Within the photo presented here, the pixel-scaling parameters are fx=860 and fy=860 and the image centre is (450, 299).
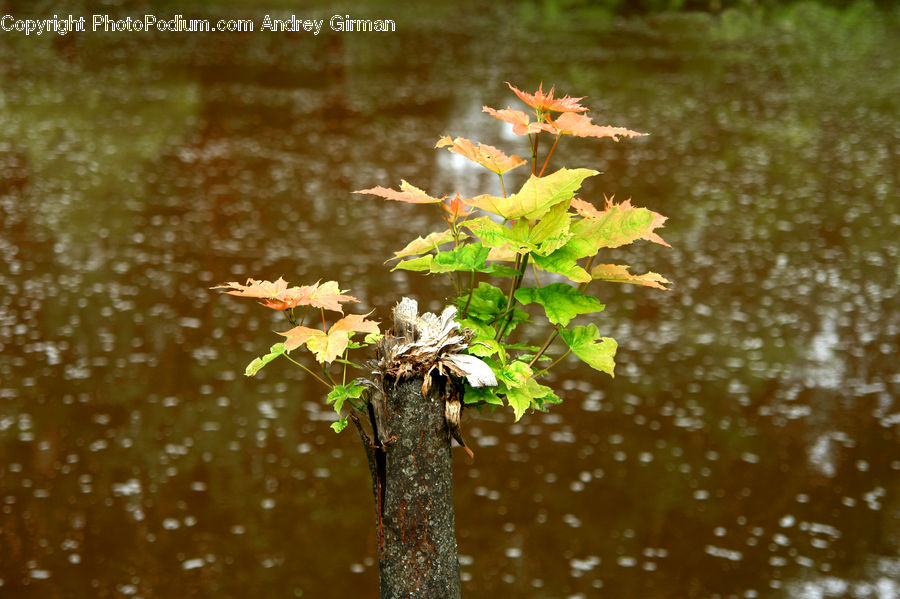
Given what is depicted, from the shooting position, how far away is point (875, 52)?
57.0 ft

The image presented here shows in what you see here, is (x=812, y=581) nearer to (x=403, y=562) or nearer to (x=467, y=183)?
(x=403, y=562)

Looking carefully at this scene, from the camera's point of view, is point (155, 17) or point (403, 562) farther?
point (155, 17)

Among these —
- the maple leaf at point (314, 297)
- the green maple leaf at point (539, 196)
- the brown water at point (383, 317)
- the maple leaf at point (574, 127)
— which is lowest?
the brown water at point (383, 317)

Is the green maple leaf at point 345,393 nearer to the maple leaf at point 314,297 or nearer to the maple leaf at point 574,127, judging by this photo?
the maple leaf at point 314,297

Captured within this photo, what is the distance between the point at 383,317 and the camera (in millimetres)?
5266

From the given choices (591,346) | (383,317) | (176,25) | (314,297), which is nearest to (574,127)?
(591,346)

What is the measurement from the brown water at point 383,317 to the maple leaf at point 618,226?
0.52 meters

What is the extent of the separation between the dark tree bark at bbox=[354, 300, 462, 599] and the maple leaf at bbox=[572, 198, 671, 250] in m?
0.38

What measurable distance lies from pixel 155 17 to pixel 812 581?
740 inches

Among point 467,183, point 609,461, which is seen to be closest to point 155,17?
point 467,183

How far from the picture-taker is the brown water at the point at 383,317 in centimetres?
414

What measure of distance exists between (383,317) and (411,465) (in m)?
3.67

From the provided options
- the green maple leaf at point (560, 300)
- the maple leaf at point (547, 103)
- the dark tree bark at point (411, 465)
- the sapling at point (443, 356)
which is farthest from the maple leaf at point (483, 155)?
the dark tree bark at point (411, 465)

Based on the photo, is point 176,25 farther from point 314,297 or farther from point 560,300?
point 560,300
